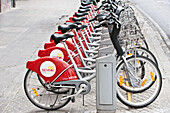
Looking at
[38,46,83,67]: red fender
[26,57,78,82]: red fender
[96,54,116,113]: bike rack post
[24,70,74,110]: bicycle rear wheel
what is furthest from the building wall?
[96,54,116,113]: bike rack post

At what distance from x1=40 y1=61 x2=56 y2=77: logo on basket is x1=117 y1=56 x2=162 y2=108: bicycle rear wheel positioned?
109 centimetres

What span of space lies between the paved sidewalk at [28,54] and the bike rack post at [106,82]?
1.20 feet

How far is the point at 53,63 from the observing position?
17.6ft

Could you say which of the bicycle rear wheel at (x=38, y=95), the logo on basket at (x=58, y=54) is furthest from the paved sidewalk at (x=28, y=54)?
the logo on basket at (x=58, y=54)

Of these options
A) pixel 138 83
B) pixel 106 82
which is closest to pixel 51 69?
pixel 106 82

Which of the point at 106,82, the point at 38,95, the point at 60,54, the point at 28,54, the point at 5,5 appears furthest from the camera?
the point at 5,5

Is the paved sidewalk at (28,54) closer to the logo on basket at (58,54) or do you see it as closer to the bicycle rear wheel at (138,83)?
the bicycle rear wheel at (138,83)

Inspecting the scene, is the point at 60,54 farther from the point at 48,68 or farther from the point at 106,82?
the point at 106,82

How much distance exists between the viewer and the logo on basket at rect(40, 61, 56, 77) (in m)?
5.36

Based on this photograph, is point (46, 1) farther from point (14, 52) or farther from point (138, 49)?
point (138, 49)

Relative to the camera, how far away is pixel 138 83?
19.3ft

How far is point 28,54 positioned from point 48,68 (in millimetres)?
4341

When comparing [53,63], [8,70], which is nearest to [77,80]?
[53,63]

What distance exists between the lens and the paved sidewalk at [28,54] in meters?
5.89
